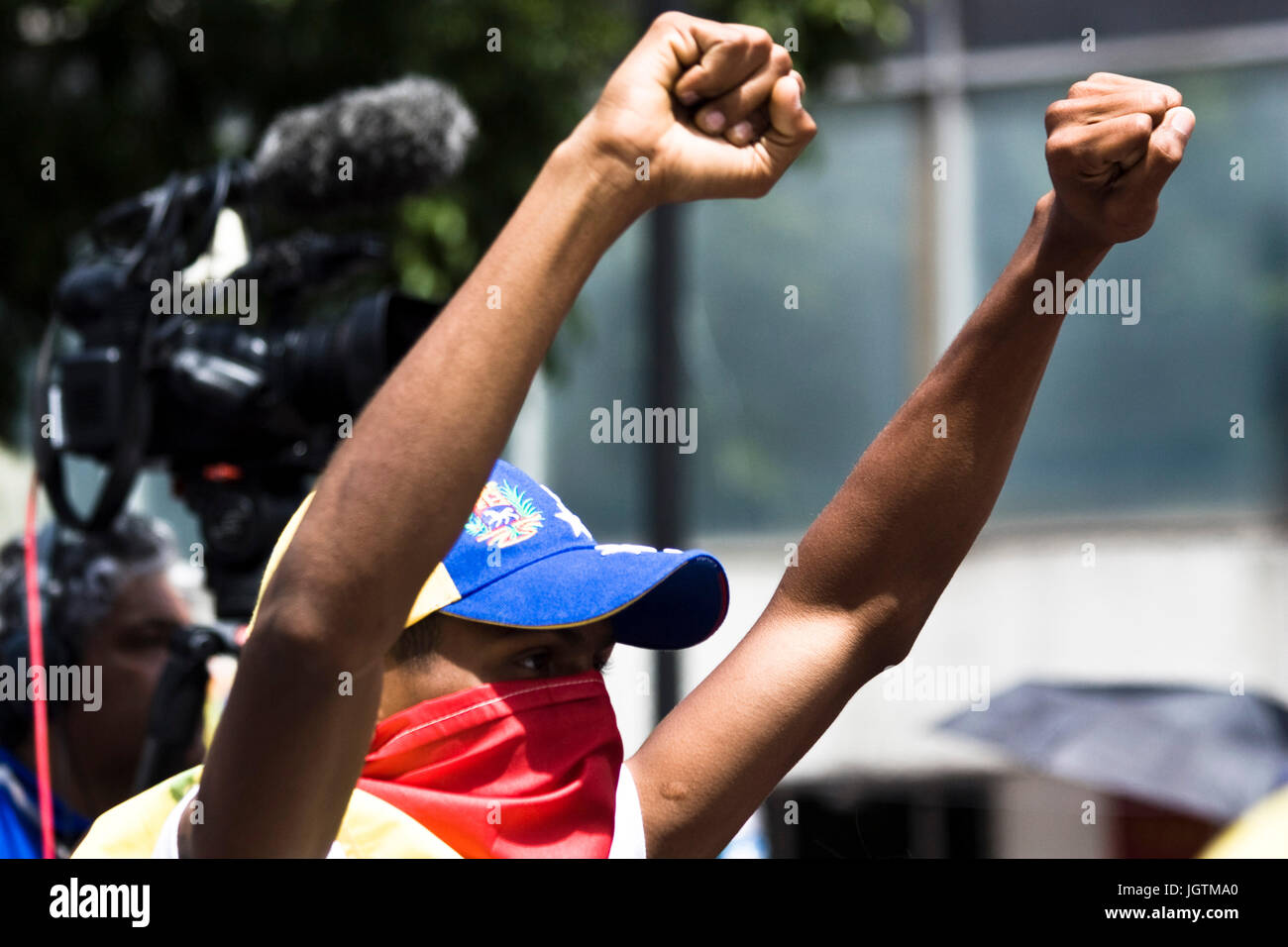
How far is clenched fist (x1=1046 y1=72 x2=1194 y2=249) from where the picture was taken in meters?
1.16

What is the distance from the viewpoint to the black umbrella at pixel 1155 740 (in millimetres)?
3893

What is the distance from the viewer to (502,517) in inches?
57.0

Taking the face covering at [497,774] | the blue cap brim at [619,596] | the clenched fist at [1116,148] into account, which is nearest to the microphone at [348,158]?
the blue cap brim at [619,596]

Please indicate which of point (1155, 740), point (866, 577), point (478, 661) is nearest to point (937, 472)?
point (866, 577)

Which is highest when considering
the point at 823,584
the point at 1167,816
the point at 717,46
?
the point at 717,46

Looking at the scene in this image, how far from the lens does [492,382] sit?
997 mm

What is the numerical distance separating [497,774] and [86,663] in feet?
4.67

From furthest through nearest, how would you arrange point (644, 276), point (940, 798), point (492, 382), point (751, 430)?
point (751, 430)
point (940, 798)
point (644, 276)
point (492, 382)

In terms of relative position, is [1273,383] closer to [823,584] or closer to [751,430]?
[751,430]

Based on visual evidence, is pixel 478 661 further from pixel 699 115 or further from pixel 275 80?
pixel 275 80

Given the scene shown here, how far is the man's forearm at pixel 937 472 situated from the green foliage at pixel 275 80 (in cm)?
283

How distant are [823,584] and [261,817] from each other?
0.60 metres

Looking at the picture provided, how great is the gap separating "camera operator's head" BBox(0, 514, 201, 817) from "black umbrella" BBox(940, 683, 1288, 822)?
2.16 metres
